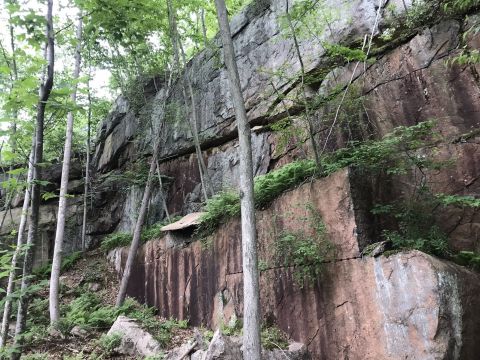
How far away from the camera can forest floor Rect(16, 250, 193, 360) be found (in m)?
8.09

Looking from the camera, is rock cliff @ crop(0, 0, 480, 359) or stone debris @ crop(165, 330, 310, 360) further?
stone debris @ crop(165, 330, 310, 360)

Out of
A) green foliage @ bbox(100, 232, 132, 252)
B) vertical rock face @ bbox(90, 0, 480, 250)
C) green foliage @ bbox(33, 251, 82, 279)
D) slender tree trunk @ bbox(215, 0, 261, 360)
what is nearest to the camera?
slender tree trunk @ bbox(215, 0, 261, 360)

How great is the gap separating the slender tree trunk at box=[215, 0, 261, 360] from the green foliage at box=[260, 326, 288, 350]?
1.13m

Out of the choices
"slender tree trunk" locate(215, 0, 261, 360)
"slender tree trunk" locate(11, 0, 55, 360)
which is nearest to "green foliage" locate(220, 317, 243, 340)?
"slender tree trunk" locate(215, 0, 261, 360)

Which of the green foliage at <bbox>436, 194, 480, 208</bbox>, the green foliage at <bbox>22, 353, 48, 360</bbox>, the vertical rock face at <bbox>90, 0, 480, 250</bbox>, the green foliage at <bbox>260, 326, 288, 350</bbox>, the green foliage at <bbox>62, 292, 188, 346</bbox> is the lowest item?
the green foliage at <bbox>22, 353, 48, 360</bbox>

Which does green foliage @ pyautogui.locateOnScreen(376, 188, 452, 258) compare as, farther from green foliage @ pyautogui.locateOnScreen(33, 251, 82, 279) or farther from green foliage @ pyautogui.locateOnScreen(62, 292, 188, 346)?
green foliage @ pyautogui.locateOnScreen(33, 251, 82, 279)

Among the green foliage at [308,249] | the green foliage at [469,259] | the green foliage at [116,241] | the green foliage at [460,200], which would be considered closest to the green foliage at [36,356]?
the green foliage at [308,249]

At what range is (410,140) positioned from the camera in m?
6.61

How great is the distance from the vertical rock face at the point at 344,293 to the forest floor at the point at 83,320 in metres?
1.99

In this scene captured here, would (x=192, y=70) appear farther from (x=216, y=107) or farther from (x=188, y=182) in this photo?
(x=188, y=182)

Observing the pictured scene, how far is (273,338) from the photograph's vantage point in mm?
6664

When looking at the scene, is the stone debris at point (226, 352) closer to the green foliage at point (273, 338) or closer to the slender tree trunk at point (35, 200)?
the green foliage at point (273, 338)

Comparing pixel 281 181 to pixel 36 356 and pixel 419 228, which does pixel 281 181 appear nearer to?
pixel 419 228

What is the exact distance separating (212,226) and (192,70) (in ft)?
25.8
